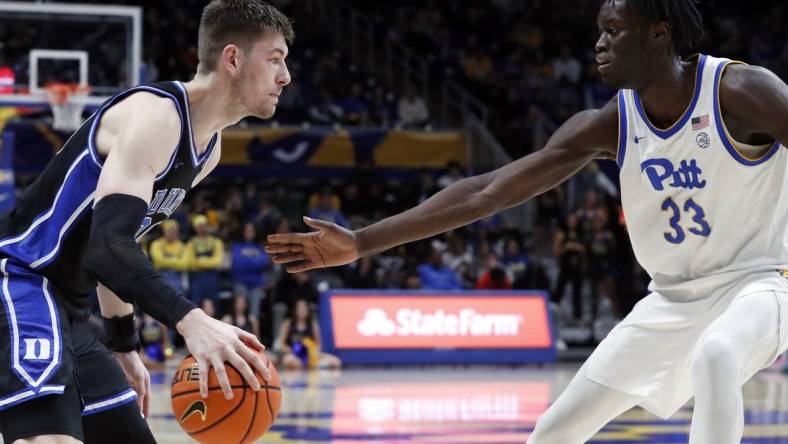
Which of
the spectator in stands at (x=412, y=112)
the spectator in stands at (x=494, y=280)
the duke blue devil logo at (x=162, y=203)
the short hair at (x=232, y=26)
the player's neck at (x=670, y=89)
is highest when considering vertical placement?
the spectator in stands at (x=412, y=112)

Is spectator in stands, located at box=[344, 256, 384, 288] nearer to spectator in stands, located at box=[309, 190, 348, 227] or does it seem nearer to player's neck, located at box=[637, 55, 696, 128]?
spectator in stands, located at box=[309, 190, 348, 227]

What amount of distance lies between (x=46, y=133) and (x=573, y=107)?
32.8ft

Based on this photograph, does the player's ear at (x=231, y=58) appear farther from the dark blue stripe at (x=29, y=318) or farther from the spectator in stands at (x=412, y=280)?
the spectator in stands at (x=412, y=280)

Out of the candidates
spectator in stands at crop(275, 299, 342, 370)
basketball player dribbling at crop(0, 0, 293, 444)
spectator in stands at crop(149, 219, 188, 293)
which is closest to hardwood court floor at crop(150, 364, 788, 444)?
spectator in stands at crop(275, 299, 342, 370)

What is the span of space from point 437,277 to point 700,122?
11634 mm

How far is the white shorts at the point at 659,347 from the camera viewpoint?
405cm

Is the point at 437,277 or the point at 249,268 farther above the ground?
the point at 249,268

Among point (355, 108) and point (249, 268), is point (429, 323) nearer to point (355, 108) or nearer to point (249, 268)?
point (249, 268)

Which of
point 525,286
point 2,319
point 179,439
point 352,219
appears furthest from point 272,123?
point 2,319

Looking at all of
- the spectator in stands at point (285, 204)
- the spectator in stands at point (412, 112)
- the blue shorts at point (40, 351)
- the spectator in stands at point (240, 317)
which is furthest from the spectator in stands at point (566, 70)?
the blue shorts at point (40, 351)

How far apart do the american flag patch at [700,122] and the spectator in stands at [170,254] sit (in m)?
10.7

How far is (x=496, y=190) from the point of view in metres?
4.42

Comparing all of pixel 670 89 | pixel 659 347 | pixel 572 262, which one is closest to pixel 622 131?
pixel 670 89

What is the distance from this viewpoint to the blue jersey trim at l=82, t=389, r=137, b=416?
4008mm
